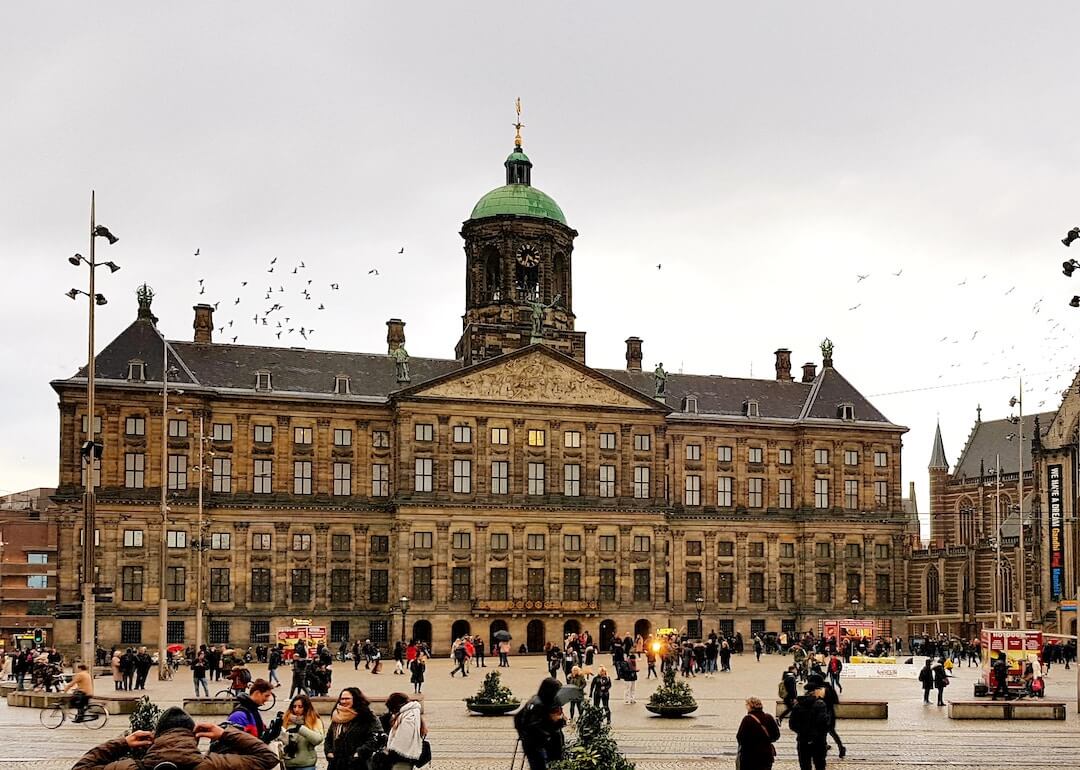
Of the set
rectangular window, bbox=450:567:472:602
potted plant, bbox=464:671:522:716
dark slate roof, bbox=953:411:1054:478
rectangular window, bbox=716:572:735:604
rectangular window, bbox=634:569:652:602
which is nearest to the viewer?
potted plant, bbox=464:671:522:716

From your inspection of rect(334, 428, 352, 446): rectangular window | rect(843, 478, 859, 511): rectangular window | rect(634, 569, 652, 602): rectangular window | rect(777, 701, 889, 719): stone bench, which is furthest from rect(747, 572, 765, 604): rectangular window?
rect(777, 701, 889, 719): stone bench

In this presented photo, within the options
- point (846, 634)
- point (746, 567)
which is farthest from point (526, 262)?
point (846, 634)

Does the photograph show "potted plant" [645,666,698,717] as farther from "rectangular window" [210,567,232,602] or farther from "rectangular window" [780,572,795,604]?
"rectangular window" [780,572,795,604]

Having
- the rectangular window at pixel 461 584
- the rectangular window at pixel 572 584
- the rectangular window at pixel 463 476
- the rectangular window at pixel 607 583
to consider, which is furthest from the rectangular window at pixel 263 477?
the rectangular window at pixel 607 583

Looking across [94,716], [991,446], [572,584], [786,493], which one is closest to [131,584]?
[572,584]

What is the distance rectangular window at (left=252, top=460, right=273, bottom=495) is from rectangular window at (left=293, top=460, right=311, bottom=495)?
4.50 feet

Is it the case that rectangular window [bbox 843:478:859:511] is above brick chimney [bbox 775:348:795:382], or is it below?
below

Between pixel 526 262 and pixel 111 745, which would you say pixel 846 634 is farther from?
pixel 111 745

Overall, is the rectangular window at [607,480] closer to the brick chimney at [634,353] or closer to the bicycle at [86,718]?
the brick chimney at [634,353]

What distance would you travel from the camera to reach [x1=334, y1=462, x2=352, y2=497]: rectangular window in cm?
8269

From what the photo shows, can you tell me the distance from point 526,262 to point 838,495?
2510 cm

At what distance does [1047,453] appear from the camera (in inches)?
3681

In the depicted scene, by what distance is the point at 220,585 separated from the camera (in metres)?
79.4

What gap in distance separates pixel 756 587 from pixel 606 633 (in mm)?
11496
